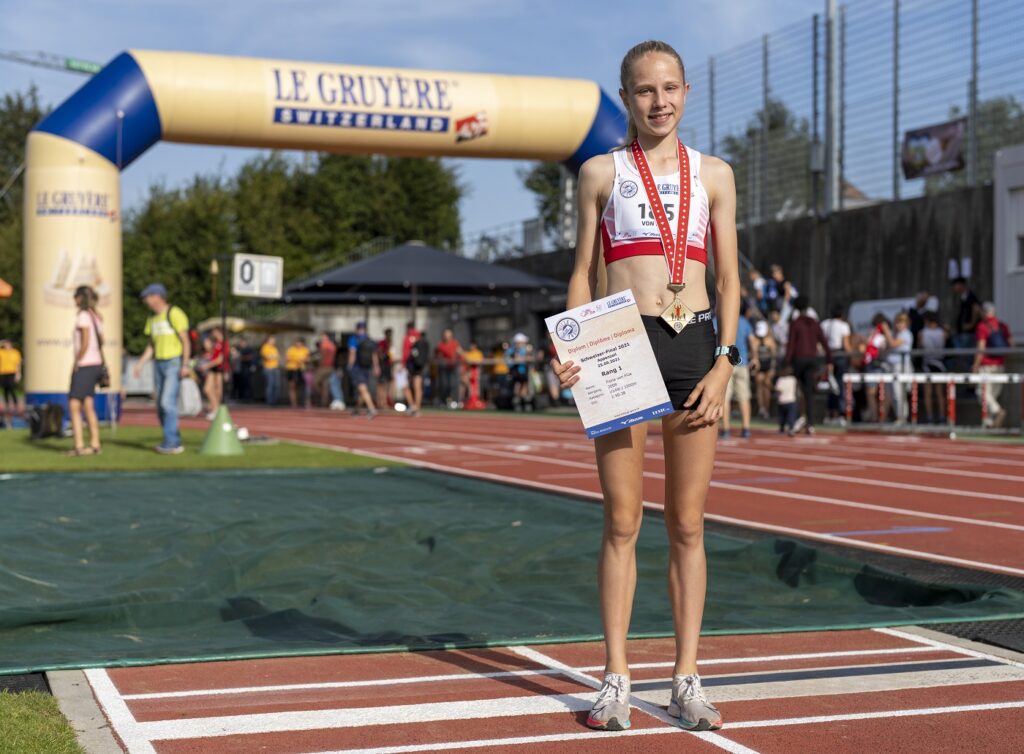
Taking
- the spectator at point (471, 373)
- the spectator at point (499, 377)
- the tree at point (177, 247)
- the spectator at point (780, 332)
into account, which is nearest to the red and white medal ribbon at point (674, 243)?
the spectator at point (780, 332)

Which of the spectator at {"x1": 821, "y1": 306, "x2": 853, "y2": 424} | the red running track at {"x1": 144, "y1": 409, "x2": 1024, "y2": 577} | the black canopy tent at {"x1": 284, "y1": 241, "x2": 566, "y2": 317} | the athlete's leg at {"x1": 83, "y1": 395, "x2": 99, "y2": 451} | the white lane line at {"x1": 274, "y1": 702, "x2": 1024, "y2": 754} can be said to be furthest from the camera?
the black canopy tent at {"x1": 284, "y1": 241, "x2": 566, "y2": 317}

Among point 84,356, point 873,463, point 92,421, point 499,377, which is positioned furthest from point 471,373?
point 873,463

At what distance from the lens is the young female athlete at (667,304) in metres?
4.56

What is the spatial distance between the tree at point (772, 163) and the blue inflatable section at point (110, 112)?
13513mm

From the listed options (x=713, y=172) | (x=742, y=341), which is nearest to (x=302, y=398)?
(x=742, y=341)

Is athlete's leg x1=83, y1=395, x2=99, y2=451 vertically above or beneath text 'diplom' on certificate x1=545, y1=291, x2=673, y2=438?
beneath

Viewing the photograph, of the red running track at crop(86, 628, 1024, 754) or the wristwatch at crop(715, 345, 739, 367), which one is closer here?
the red running track at crop(86, 628, 1024, 754)

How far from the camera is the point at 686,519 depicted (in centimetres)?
464

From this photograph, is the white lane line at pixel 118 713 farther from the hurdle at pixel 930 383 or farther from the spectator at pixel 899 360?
the spectator at pixel 899 360

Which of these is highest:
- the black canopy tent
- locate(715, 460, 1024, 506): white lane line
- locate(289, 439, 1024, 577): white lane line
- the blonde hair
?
the black canopy tent

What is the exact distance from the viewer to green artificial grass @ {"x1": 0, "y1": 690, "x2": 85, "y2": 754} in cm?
405

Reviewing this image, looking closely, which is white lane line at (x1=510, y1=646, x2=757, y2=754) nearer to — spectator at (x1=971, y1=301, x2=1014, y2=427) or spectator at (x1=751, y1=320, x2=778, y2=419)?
spectator at (x1=971, y1=301, x2=1014, y2=427)

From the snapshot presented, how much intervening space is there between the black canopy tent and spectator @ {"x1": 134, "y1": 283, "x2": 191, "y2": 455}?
13.2m

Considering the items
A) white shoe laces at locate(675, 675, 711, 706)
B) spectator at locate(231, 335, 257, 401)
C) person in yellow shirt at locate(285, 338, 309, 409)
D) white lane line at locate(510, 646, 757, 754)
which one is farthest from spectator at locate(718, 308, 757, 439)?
spectator at locate(231, 335, 257, 401)
